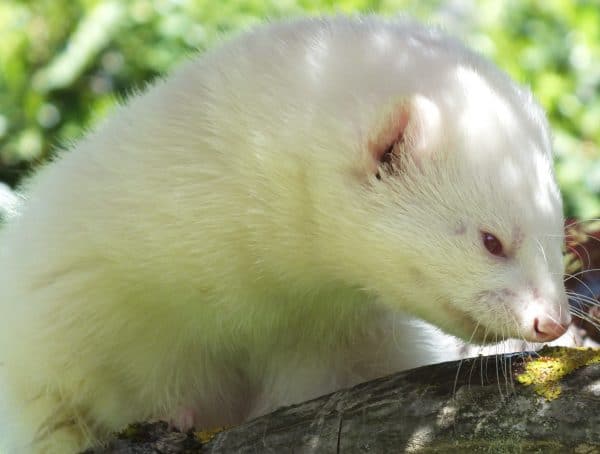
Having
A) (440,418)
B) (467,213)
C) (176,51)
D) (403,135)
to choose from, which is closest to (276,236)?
(403,135)

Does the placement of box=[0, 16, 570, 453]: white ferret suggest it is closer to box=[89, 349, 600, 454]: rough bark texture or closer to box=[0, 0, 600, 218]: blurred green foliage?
box=[89, 349, 600, 454]: rough bark texture

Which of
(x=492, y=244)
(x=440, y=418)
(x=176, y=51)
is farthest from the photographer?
(x=176, y=51)

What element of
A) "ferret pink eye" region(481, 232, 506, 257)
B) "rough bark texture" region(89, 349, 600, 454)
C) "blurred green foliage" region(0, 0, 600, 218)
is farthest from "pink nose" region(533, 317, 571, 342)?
"blurred green foliage" region(0, 0, 600, 218)

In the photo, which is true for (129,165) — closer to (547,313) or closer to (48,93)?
(547,313)

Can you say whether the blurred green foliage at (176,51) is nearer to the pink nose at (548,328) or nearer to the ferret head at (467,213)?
the ferret head at (467,213)

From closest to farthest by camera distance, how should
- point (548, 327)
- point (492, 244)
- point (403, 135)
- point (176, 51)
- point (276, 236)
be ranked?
point (548, 327), point (492, 244), point (403, 135), point (276, 236), point (176, 51)

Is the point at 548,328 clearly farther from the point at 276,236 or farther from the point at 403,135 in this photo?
the point at 276,236
